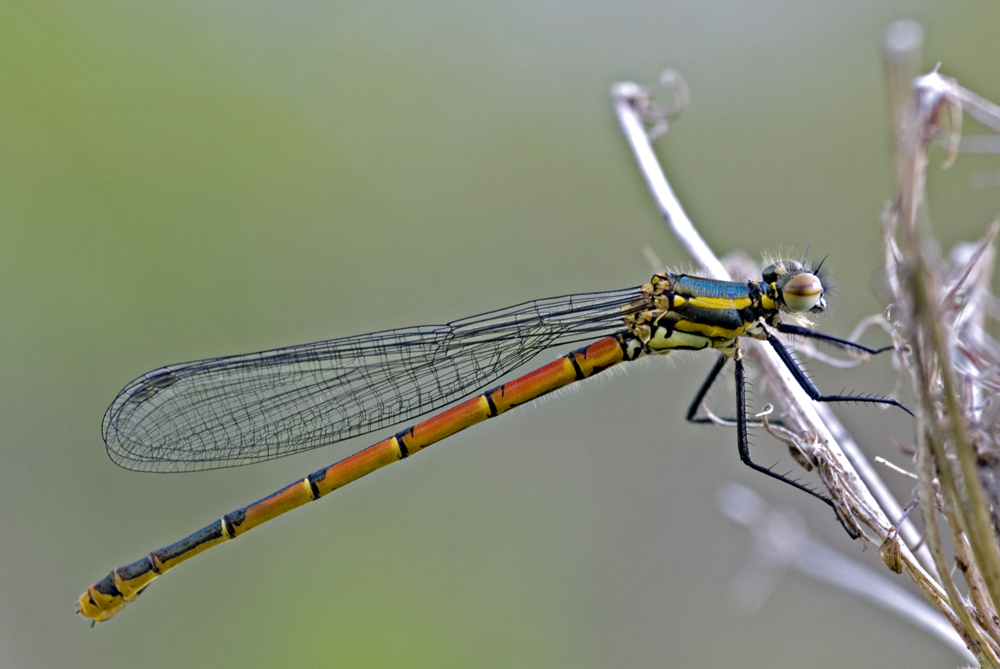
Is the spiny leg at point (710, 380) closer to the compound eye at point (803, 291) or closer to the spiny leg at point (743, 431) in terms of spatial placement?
A: the spiny leg at point (743, 431)

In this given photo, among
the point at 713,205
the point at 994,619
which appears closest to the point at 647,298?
the point at 994,619

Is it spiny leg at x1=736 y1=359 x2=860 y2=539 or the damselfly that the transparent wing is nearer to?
the damselfly

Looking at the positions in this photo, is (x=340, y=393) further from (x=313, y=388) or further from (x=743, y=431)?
(x=743, y=431)

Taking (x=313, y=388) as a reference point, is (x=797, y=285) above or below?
below

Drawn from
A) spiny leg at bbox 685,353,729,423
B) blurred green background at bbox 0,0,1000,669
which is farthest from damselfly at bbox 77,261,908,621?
blurred green background at bbox 0,0,1000,669

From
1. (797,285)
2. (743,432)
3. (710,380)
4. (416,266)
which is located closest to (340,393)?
(710,380)

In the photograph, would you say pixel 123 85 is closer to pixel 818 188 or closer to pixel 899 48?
pixel 818 188
